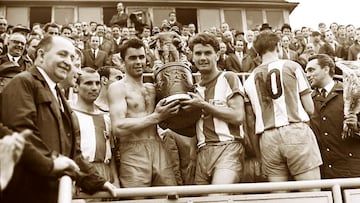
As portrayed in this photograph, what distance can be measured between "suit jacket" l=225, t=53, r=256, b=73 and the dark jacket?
16.0ft

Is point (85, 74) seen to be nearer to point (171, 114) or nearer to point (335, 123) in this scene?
point (171, 114)

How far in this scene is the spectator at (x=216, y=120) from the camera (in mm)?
4844

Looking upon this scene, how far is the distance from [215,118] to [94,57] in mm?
6059

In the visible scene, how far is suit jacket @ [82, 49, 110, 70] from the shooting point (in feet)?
34.0

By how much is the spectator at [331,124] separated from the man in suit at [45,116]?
7.96 ft

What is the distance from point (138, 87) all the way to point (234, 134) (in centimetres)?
94

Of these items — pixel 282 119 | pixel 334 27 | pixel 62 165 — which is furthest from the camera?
pixel 334 27

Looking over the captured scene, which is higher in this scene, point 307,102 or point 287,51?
point 287,51

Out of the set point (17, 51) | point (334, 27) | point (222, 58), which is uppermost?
point (334, 27)

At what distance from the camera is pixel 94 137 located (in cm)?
497

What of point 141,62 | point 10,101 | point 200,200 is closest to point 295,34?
point 141,62

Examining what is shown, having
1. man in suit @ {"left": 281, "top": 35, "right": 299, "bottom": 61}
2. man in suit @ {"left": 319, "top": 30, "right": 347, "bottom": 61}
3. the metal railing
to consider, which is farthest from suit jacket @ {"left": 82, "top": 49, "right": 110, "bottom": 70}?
the metal railing

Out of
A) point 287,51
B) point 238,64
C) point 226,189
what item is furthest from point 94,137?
point 287,51

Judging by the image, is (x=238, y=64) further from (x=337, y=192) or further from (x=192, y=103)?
(x=337, y=192)
